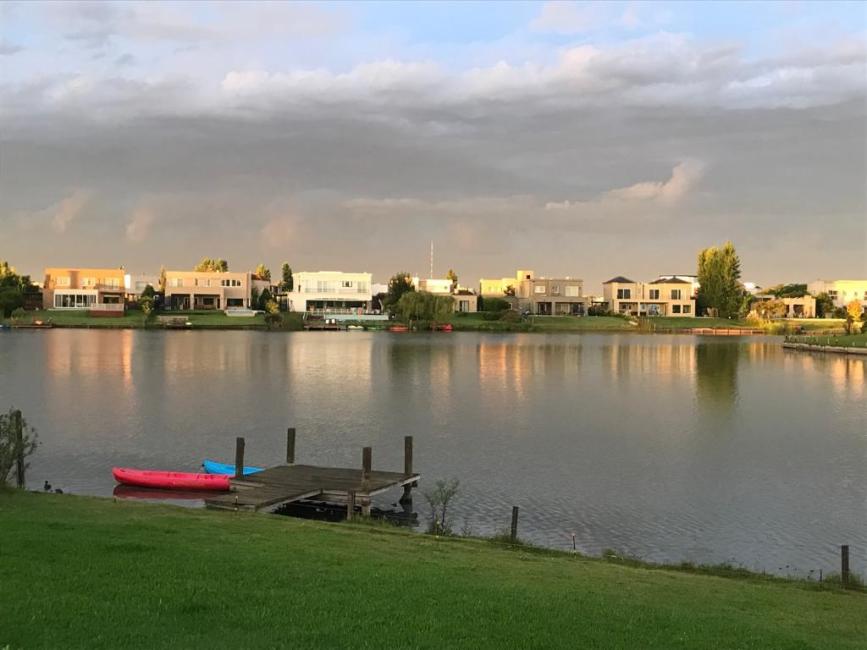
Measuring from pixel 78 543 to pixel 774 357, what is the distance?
3667 inches

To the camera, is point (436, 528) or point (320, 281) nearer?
point (436, 528)

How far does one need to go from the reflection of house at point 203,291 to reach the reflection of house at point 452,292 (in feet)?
111

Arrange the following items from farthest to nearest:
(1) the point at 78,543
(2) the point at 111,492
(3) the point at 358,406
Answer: (3) the point at 358,406 → (2) the point at 111,492 → (1) the point at 78,543

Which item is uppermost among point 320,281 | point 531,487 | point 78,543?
point 320,281

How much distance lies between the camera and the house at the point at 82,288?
6068 inches

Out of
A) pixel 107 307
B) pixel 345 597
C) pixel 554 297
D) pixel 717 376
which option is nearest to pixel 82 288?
pixel 107 307

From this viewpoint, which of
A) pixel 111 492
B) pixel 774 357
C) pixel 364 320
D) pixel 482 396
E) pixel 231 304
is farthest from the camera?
pixel 231 304

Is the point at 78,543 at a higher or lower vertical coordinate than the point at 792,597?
higher

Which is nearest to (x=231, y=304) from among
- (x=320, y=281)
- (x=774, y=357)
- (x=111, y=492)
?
(x=320, y=281)

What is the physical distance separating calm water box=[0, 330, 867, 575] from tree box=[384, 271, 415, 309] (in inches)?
2974

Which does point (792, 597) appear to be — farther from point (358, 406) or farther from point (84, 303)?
point (84, 303)

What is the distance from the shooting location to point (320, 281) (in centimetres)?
16000

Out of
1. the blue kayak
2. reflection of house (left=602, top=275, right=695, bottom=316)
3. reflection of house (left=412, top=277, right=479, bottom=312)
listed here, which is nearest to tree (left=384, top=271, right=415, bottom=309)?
reflection of house (left=412, top=277, right=479, bottom=312)

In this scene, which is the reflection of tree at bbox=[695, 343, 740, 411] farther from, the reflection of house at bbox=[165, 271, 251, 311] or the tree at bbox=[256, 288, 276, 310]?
the reflection of house at bbox=[165, 271, 251, 311]
